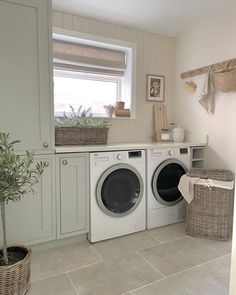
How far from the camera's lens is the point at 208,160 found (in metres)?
2.81

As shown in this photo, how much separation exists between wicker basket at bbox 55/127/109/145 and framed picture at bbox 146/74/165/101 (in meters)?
1.06

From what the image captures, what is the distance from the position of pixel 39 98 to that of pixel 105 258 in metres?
1.45

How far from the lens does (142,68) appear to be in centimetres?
306

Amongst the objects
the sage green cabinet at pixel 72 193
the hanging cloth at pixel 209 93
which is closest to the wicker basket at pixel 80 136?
the sage green cabinet at pixel 72 193

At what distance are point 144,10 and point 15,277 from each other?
2.73m

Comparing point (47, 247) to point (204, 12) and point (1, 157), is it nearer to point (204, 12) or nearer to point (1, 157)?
point (1, 157)

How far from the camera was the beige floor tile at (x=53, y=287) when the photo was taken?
1542mm

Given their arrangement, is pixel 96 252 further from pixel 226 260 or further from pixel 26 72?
pixel 26 72

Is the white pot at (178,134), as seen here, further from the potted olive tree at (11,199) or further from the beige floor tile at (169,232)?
the potted olive tree at (11,199)

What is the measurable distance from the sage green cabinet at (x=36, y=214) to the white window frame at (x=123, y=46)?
4.73 ft

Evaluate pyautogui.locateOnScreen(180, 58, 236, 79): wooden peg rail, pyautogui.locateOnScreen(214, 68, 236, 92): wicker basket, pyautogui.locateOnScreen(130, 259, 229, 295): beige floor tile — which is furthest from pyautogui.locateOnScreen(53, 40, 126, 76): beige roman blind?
pyautogui.locateOnScreen(130, 259, 229, 295): beige floor tile

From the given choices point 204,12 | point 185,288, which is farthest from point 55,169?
point 204,12

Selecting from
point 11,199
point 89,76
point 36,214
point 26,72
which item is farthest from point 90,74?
point 11,199

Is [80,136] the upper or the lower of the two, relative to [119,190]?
upper
